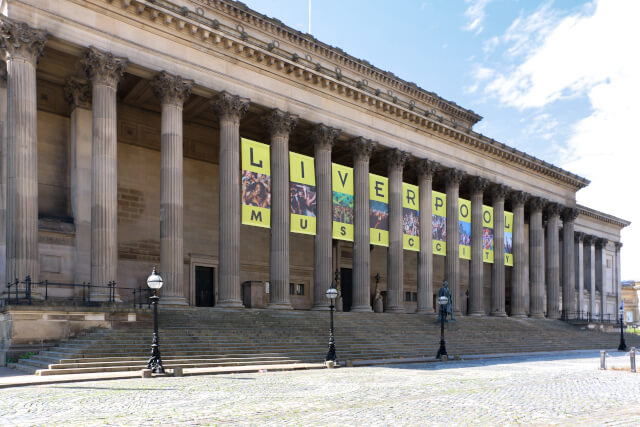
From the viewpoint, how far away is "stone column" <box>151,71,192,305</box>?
28484 mm

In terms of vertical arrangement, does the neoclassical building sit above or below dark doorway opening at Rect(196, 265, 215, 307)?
above

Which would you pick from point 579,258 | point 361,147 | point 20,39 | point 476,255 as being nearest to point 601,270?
point 579,258

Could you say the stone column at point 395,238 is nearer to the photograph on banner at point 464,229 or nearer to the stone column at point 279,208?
the photograph on banner at point 464,229

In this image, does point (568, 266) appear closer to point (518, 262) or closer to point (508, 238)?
point (518, 262)

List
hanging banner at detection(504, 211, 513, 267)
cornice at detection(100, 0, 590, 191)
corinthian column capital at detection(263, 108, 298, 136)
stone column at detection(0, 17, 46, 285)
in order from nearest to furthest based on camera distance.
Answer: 1. stone column at detection(0, 17, 46, 285)
2. cornice at detection(100, 0, 590, 191)
3. corinthian column capital at detection(263, 108, 298, 136)
4. hanging banner at detection(504, 211, 513, 267)

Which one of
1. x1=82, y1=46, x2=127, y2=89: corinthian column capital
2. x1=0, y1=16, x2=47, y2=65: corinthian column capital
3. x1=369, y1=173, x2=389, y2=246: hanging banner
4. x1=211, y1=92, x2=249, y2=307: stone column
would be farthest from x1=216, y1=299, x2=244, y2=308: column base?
x1=0, y1=16, x2=47, y2=65: corinthian column capital

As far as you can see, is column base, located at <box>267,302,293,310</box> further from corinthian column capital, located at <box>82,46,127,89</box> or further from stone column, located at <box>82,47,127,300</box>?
corinthian column capital, located at <box>82,46,127,89</box>

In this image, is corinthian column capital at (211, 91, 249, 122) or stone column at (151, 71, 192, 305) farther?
corinthian column capital at (211, 91, 249, 122)

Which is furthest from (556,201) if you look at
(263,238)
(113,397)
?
(113,397)

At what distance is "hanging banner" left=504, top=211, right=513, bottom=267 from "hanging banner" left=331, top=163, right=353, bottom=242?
1829 centimetres

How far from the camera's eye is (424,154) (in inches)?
1702

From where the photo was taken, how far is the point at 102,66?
27078 millimetres

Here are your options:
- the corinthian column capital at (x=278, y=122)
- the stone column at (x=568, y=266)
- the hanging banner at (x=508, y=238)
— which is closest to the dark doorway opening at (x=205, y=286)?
the corinthian column capital at (x=278, y=122)

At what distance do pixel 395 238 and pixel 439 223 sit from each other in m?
5.12
